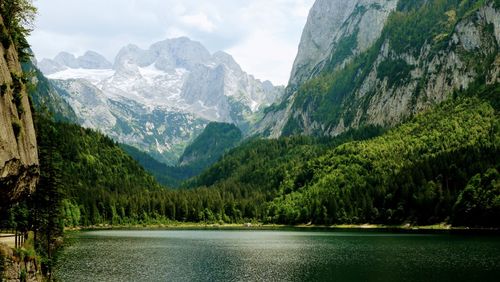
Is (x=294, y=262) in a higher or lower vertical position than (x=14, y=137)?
lower

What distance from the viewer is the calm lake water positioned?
88.4m

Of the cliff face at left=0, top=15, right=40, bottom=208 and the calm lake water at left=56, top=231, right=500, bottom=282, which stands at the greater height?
the cliff face at left=0, top=15, right=40, bottom=208

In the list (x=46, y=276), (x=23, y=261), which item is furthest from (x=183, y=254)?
(x=23, y=261)

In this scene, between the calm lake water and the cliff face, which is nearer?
the cliff face

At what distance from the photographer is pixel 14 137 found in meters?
52.0

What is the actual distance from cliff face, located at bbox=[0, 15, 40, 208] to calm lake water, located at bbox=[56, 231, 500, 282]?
3328 cm

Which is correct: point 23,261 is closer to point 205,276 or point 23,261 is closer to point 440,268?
point 205,276

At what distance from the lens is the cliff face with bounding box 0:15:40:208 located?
48.1 metres

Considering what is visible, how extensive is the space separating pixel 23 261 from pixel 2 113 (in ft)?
65.4

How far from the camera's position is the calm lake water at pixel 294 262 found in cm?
8838

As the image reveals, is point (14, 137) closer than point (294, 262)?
Yes

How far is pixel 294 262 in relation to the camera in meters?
110

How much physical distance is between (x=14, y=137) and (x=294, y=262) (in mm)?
70911

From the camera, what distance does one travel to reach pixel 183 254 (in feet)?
419
